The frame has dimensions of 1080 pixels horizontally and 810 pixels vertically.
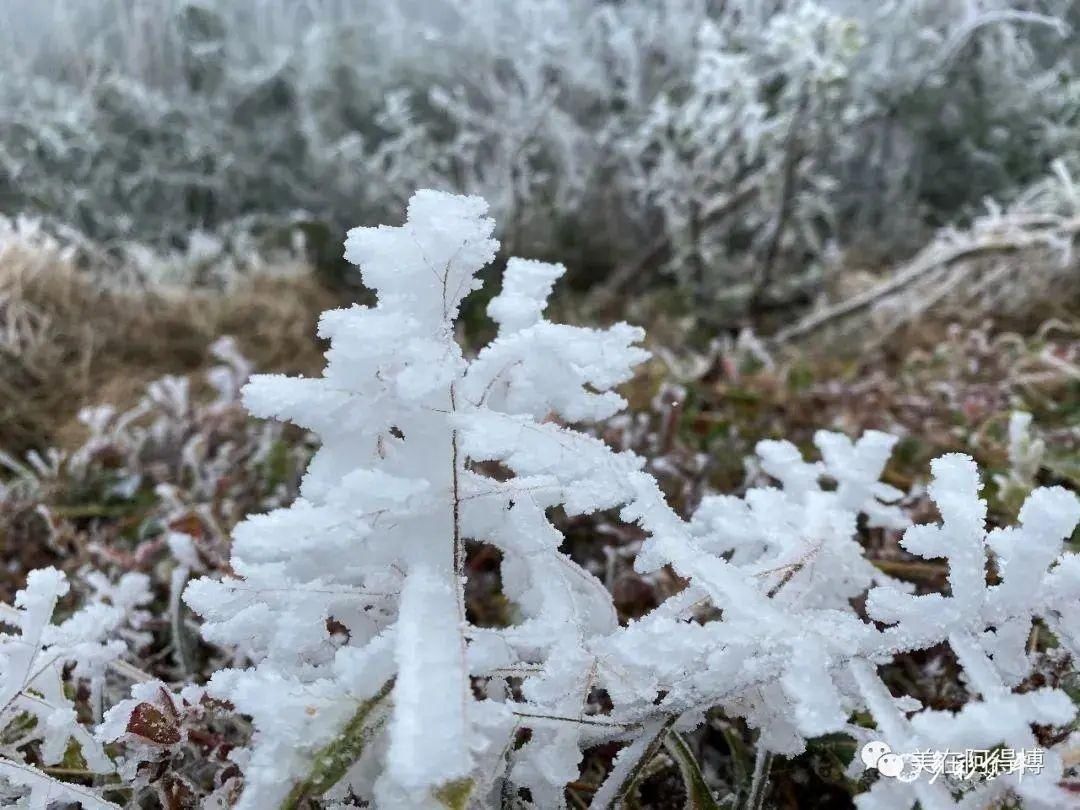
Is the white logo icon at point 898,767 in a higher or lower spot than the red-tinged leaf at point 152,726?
lower

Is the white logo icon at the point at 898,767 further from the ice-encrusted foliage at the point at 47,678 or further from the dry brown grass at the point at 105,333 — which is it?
the dry brown grass at the point at 105,333

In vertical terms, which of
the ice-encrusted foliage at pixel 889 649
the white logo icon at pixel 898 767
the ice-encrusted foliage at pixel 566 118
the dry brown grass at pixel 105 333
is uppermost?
the ice-encrusted foliage at pixel 566 118

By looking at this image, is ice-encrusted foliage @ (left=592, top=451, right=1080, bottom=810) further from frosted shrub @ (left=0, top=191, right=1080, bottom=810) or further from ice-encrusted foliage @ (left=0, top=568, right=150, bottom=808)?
ice-encrusted foliage @ (left=0, top=568, right=150, bottom=808)

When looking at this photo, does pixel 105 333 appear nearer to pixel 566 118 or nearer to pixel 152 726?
pixel 566 118

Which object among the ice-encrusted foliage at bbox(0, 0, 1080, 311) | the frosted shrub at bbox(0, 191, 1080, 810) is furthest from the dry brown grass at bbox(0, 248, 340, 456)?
the frosted shrub at bbox(0, 191, 1080, 810)

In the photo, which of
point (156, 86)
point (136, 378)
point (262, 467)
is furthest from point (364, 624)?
point (156, 86)

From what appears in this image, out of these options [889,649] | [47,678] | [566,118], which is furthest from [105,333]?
[889,649]

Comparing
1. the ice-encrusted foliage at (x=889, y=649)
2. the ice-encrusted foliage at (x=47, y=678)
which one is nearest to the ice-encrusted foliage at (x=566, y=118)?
the ice-encrusted foliage at (x=889, y=649)
